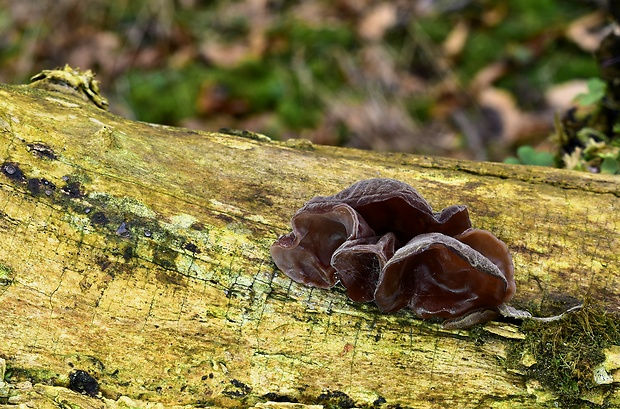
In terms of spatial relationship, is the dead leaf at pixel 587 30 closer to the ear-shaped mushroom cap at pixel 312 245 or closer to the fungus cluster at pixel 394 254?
the fungus cluster at pixel 394 254

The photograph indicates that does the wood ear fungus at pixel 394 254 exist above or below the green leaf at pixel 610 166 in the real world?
below

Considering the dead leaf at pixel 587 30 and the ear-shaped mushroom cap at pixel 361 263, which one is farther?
the dead leaf at pixel 587 30

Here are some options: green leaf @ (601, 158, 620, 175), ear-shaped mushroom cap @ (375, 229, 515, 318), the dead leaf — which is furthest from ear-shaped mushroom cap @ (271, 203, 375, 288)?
the dead leaf

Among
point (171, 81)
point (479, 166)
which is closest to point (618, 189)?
point (479, 166)

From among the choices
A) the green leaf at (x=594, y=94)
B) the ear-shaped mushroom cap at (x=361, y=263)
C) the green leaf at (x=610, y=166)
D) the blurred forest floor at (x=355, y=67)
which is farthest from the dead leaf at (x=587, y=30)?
the ear-shaped mushroom cap at (x=361, y=263)

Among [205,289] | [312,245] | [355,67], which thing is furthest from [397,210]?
[355,67]

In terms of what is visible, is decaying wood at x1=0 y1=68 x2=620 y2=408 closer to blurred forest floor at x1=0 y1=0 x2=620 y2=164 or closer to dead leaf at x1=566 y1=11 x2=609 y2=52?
blurred forest floor at x1=0 y1=0 x2=620 y2=164

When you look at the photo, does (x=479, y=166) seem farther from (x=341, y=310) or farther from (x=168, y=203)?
(x=168, y=203)

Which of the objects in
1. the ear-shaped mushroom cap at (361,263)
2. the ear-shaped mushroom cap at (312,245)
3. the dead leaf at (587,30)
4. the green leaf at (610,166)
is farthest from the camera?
the dead leaf at (587,30)

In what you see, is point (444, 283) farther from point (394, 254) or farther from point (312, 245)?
point (312, 245)
